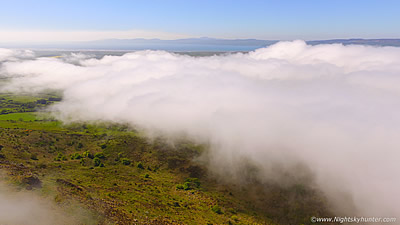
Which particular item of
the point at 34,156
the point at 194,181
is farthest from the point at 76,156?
the point at 194,181

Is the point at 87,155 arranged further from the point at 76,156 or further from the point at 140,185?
the point at 140,185

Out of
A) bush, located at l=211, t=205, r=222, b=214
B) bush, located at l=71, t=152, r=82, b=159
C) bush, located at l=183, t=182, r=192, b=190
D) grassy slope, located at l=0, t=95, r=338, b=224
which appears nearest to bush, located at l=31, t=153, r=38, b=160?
grassy slope, located at l=0, t=95, r=338, b=224

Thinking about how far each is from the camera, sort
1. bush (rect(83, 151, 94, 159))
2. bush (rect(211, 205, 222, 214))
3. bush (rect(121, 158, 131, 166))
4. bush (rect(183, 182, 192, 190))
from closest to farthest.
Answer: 1. bush (rect(211, 205, 222, 214))
2. bush (rect(183, 182, 192, 190))
3. bush (rect(121, 158, 131, 166))
4. bush (rect(83, 151, 94, 159))

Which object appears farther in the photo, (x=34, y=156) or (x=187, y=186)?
(x=34, y=156)

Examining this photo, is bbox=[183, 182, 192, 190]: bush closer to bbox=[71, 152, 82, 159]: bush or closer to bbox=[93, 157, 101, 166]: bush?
bbox=[93, 157, 101, 166]: bush

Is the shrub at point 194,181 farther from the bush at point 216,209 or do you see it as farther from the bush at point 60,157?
the bush at point 60,157

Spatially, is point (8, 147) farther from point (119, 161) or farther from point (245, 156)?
point (245, 156)

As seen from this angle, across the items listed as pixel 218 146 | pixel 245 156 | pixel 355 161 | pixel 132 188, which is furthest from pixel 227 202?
pixel 355 161

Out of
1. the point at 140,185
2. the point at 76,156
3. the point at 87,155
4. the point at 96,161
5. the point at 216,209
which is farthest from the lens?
the point at 87,155
